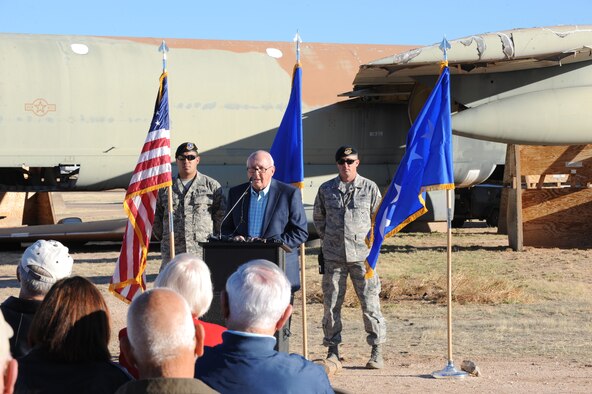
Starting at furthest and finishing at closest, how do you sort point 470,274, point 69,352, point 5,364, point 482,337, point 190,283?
point 470,274, point 482,337, point 190,283, point 69,352, point 5,364

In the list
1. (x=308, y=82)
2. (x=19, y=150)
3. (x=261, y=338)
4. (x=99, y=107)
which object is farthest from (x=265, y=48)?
(x=261, y=338)

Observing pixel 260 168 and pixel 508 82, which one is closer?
pixel 260 168

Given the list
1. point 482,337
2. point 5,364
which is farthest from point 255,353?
point 482,337

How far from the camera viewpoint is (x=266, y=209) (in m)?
7.45

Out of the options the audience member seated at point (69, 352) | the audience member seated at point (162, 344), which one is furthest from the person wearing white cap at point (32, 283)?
the audience member seated at point (162, 344)

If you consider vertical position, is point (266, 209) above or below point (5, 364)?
above

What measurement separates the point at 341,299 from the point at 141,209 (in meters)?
1.96

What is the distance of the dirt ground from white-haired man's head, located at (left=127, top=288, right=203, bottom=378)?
415 cm

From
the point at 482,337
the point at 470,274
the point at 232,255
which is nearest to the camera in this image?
the point at 232,255

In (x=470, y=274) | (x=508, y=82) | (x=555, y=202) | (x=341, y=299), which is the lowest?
(x=470, y=274)

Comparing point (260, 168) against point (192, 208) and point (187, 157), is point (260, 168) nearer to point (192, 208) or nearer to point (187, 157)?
point (187, 157)

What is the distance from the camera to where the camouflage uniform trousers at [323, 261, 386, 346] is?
784 cm

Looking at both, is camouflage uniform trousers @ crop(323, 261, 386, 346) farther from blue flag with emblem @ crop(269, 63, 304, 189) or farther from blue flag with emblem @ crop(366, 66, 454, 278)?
blue flag with emblem @ crop(269, 63, 304, 189)

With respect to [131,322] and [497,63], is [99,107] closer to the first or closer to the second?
[497,63]
